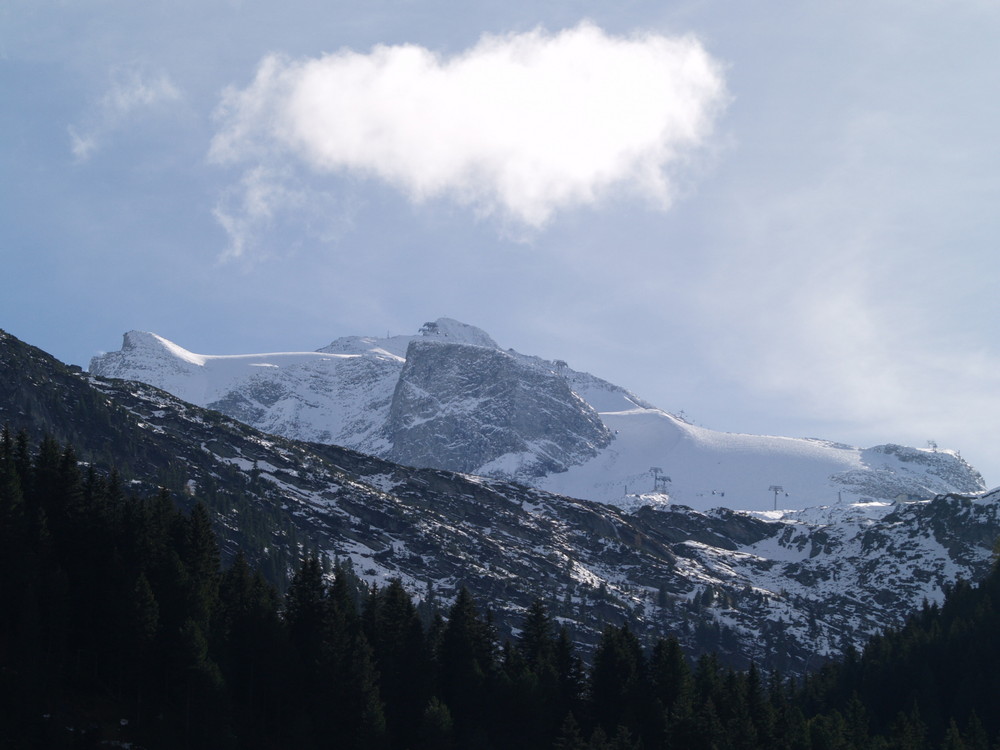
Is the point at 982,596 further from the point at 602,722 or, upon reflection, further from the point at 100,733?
the point at 100,733

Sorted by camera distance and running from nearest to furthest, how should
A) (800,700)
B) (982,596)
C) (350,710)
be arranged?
(350,710) → (800,700) → (982,596)

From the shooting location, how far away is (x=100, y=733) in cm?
8788

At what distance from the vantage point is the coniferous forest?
3610 inches

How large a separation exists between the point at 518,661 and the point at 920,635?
7207 centimetres

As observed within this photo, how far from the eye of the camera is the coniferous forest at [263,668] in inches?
3610

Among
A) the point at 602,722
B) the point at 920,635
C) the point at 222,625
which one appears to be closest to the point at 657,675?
the point at 602,722

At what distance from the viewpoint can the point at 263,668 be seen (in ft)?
326

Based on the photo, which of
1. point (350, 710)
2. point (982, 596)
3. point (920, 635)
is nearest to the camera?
point (350, 710)

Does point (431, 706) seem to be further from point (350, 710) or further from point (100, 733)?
point (100, 733)

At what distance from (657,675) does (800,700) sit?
146 feet

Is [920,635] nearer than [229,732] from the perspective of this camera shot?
No

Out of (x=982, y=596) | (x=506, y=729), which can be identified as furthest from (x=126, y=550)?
(x=982, y=596)

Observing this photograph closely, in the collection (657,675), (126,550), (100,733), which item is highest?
(126,550)

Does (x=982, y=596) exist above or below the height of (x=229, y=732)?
above
